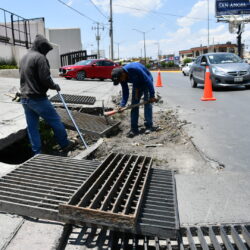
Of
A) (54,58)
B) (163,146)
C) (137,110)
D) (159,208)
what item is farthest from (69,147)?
(54,58)

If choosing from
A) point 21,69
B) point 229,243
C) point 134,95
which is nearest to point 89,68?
point 134,95

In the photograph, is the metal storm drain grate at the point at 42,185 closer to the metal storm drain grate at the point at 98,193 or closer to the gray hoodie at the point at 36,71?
the metal storm drain grate at the point at 98,193

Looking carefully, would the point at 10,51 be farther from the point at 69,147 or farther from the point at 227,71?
the point at 69,147

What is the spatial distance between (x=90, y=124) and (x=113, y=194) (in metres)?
3.70

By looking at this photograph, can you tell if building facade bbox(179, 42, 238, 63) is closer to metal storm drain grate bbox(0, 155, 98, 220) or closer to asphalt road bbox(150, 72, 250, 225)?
asphalt road bbox(150, 72, 250, 225)

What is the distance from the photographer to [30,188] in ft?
11.1

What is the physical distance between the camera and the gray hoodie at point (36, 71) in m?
4.78

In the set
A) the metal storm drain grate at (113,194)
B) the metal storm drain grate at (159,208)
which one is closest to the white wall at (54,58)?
the metal storm drain grate at (113,194)

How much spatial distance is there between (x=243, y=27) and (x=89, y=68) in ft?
86.0

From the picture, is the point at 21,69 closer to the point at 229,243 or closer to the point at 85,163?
the point at 85,163

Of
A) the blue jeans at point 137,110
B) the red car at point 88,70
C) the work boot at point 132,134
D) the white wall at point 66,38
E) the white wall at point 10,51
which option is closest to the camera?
the work boot at point 132,134

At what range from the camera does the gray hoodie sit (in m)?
4.78

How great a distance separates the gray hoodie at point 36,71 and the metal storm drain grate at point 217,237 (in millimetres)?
3070

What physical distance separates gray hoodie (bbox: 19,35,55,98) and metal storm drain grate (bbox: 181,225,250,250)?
3.07 m
